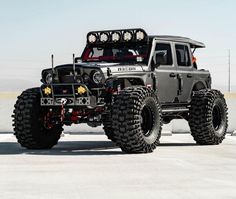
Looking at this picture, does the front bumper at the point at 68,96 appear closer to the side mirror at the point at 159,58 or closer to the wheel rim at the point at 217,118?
the side mirror at the point at 159,58

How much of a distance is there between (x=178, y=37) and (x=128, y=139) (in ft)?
12.2

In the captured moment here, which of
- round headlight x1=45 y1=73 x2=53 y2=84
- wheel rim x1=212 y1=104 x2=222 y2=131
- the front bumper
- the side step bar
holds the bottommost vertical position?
wheel rim x1=212 y1=104 x2=222 y2=131

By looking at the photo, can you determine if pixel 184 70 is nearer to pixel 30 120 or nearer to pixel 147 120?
pixel 147 120

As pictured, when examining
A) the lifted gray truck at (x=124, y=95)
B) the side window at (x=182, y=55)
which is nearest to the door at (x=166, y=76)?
the lifted gray truck at (x=124, y=95)

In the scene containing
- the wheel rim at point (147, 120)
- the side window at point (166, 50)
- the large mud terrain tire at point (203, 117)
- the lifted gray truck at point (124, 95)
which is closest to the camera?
the lifted gray truck at point (124, 95)

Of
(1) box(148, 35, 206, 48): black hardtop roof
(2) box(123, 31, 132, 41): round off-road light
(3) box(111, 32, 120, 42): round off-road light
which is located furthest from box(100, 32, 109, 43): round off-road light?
(1) box(148, 35, 206, 48): black hardtop roof

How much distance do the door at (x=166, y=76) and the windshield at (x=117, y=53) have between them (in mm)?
274

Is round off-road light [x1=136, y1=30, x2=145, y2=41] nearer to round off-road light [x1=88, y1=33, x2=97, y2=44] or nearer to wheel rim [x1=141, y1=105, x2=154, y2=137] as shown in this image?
round off-road light [x1=88, y1=33, x2=97, y2=44]

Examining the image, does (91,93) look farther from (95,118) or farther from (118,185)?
(118,185)

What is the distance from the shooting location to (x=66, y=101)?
11.1 m

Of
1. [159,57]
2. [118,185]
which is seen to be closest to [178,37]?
[159,57]

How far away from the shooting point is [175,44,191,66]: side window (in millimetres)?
13344

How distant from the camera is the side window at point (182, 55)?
13.3 m

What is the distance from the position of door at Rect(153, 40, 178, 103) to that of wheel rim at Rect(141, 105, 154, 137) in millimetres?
930
